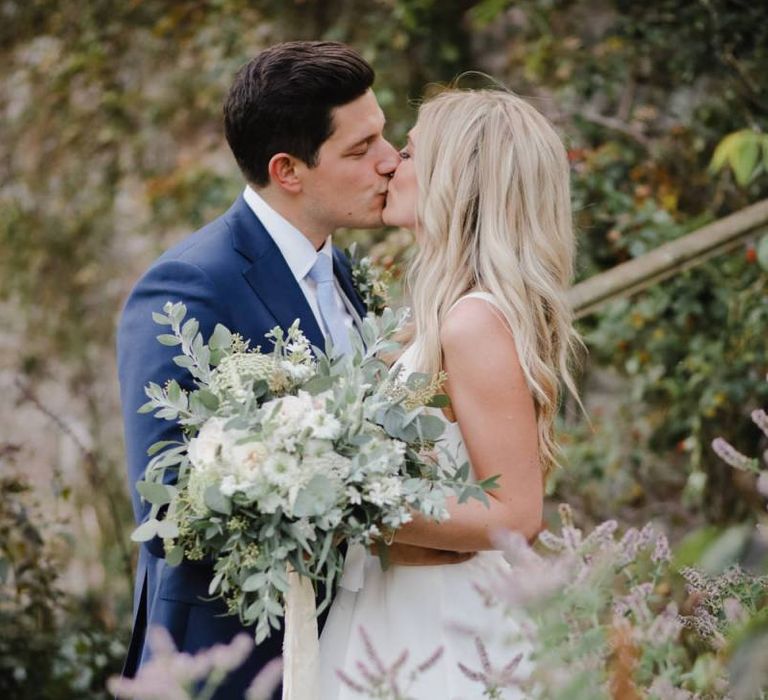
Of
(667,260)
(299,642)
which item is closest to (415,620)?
(299,642)

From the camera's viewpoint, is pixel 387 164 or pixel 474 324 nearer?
pixel 474 324

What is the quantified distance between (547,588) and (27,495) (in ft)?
10.1

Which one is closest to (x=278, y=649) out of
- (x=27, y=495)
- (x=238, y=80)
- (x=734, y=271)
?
(x=238, y=80)

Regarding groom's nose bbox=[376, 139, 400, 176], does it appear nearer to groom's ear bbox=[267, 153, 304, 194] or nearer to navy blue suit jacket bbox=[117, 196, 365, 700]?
Result: groom's ear bbox=[267, 153, 304, 194]

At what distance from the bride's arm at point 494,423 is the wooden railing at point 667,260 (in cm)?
132

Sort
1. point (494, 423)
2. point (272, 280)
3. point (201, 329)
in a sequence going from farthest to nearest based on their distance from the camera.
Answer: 1. point (272, 280)
2. point (201, 329)
3. point (494, 423)

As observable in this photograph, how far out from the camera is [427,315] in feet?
7.59

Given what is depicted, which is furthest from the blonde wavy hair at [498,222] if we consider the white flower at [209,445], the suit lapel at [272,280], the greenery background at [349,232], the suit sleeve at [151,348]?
the greenery background at [349,232]

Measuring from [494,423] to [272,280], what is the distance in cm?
70

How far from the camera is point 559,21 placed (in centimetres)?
510

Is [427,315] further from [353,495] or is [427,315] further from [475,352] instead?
[353,495]

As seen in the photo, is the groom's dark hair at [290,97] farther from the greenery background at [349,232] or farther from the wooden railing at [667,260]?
the wooden railing at [667,260]

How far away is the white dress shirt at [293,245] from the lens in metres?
2.67

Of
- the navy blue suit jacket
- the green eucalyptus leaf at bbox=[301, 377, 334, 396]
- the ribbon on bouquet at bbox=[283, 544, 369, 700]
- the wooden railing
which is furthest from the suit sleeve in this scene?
the wooden railing
